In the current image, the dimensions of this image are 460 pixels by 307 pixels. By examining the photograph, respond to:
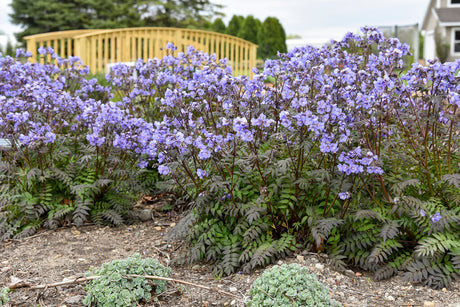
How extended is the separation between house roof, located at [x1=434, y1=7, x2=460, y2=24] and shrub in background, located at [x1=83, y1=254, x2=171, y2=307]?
71.2 ft

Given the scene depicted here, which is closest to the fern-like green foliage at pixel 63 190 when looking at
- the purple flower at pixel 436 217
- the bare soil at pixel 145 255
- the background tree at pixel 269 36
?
the bare soil at pixel 145 255

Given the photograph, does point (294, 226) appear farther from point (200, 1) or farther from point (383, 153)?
point (200, 1)

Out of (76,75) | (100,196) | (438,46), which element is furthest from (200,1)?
(100,196)

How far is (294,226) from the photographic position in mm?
3275

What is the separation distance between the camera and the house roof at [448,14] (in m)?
21.1

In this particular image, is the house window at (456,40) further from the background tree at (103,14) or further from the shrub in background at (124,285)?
the shrub in background at (124,285)

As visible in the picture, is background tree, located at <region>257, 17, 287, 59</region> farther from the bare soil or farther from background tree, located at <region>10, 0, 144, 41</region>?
the bare soil

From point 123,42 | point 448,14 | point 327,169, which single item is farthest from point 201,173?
point 448,14

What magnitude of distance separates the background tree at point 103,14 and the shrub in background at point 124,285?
22.5 m

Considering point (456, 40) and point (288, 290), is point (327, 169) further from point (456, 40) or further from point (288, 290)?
point (456, 40)

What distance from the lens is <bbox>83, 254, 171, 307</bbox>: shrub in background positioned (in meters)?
2.71

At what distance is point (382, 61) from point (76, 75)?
3831 mm

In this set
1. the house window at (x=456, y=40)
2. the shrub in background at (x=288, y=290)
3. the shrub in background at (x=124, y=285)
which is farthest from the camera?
the house window at (x=456, y=40)

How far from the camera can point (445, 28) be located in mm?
21547
